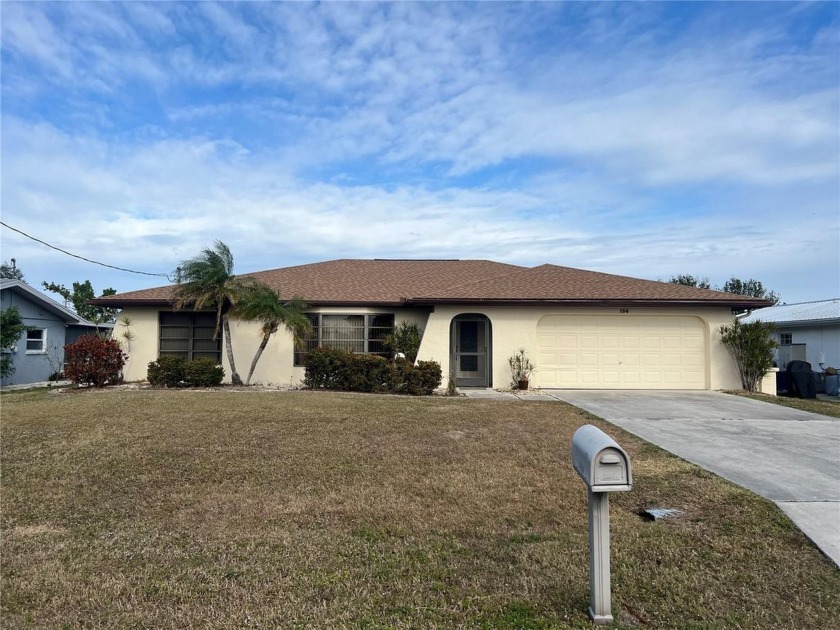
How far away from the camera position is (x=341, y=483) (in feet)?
19.3

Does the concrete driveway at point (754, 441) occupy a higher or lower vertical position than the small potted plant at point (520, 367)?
lower

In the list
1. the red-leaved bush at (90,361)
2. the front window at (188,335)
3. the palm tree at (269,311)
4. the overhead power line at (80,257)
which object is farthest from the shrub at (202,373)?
the overhead power line at (80,257)

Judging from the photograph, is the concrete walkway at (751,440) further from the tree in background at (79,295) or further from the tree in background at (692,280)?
the tree in background at (79,295)

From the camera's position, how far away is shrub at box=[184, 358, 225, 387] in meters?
15.0

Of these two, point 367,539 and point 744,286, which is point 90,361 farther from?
point 744,286

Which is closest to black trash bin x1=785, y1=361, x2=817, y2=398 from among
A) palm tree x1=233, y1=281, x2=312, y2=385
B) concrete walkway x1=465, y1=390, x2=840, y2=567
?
concrete walkway x1=465, y1=390, x2=840, y2=567

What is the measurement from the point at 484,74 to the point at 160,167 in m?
10.9

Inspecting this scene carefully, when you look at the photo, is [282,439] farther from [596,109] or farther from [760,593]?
[596,109]

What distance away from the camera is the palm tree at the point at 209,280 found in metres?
15.0

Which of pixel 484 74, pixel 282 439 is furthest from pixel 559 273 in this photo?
pixel 282 439

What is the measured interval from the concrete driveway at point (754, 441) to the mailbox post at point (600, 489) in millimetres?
2291

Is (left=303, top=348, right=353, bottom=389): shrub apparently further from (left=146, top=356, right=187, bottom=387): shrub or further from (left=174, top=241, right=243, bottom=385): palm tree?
(left=146, top=356, right=187, bottom=387): shrub

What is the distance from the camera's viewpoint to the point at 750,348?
15016 mm

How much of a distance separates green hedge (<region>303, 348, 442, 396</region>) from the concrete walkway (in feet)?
5.96
